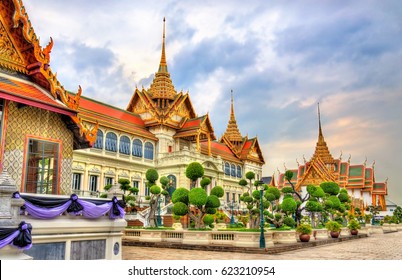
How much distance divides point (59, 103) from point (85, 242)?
4.42 m

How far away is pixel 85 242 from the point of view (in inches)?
361

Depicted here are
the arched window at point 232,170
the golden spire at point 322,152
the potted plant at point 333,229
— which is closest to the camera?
the potted plant at point 333,229

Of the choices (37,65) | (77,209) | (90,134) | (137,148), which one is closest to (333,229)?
(90,134)

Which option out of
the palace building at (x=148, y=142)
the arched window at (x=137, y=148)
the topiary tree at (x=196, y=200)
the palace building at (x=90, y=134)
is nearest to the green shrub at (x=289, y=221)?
the topiary tree at (x=196, y=200)

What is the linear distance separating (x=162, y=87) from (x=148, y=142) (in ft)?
24.1

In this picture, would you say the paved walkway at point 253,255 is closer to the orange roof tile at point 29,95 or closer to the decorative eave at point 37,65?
the decorative eave at point 37,65

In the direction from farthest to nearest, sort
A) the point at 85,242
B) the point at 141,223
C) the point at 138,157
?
the point at 138,157 → the point at 141,223 → the point at 85,242

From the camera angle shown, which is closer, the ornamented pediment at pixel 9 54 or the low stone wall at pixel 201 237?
the ornamented pediment at pixel 9 54

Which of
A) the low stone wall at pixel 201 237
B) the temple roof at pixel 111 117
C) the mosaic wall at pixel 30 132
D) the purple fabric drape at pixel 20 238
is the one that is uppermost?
the temple roof at pixel 111 117

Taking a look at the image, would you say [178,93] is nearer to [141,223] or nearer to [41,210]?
[141,223]

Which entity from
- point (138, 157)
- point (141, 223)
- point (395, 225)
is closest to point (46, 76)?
point (141, 223)

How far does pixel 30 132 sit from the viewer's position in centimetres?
1066

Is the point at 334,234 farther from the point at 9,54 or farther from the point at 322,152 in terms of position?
the point at 322,152

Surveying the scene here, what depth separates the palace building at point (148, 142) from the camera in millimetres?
30625
